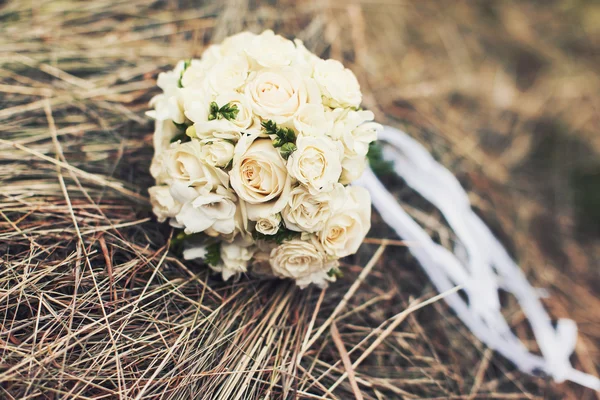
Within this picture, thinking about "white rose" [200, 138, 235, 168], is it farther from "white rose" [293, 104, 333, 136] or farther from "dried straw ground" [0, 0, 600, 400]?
"dried straw ground" [0, 0, 600, 400]

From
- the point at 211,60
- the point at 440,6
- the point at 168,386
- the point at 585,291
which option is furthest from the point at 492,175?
the point at 168,386

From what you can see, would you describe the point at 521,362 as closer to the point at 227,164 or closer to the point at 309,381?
the point at 309,381

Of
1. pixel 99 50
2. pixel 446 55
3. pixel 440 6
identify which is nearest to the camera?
pixel 99 50

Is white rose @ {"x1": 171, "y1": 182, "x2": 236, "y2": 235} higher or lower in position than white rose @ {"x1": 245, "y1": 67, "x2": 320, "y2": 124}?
lower

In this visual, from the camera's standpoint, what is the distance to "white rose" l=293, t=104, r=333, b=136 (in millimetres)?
880

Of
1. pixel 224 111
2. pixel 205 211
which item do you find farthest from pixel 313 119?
pixel 205 211

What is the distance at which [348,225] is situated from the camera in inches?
37.6

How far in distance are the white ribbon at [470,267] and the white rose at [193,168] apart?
1.74ft

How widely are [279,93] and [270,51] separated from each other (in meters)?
0.13

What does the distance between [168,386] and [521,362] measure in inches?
39.3

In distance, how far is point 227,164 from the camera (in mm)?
891

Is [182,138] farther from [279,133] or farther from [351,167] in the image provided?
[351,167]

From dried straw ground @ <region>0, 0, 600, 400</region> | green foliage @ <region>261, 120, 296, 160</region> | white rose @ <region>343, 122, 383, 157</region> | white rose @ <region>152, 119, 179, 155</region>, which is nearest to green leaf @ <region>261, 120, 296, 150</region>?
green foliage @ <region>261, 120, 296, 160</region>

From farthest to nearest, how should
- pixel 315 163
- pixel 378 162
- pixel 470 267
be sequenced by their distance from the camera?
pixel 470 267, pixel 378 162, pixel 315 163
